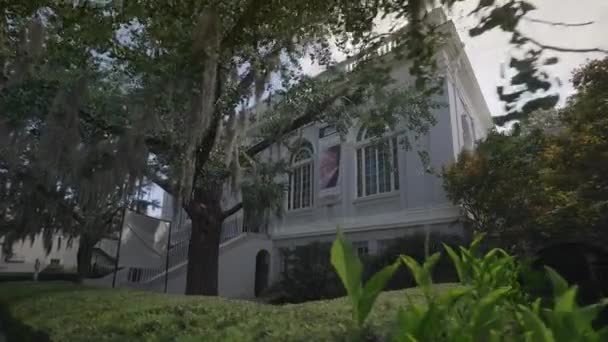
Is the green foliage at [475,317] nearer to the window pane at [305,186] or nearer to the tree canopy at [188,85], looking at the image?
the tree canopy at [188,85]

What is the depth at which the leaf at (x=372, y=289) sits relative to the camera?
81.4 inches

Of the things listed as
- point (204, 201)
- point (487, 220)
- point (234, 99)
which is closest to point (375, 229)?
point (487, 220)

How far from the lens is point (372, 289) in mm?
2074

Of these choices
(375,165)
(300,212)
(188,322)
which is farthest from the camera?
(300,212)

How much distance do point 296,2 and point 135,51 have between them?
142 inches

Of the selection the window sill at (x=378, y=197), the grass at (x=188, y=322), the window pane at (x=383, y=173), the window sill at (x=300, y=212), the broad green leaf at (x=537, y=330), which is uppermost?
the window pane at (x=383, y=173)

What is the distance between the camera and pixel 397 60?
9.50 feet

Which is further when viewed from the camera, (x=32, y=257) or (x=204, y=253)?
(x=32, y=257)

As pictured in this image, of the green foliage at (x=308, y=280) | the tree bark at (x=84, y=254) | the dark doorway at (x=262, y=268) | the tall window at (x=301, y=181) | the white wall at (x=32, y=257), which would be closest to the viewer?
the green foliage at (x=308, y=280)

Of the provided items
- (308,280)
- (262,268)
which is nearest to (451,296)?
(308,280)

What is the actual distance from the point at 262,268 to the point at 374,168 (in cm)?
589

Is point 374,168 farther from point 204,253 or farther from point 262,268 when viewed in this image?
point 204,253

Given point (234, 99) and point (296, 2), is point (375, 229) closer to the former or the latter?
point (234, 99)

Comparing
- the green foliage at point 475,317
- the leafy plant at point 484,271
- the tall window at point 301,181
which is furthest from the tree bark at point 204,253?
the green foliage at point 475,317
